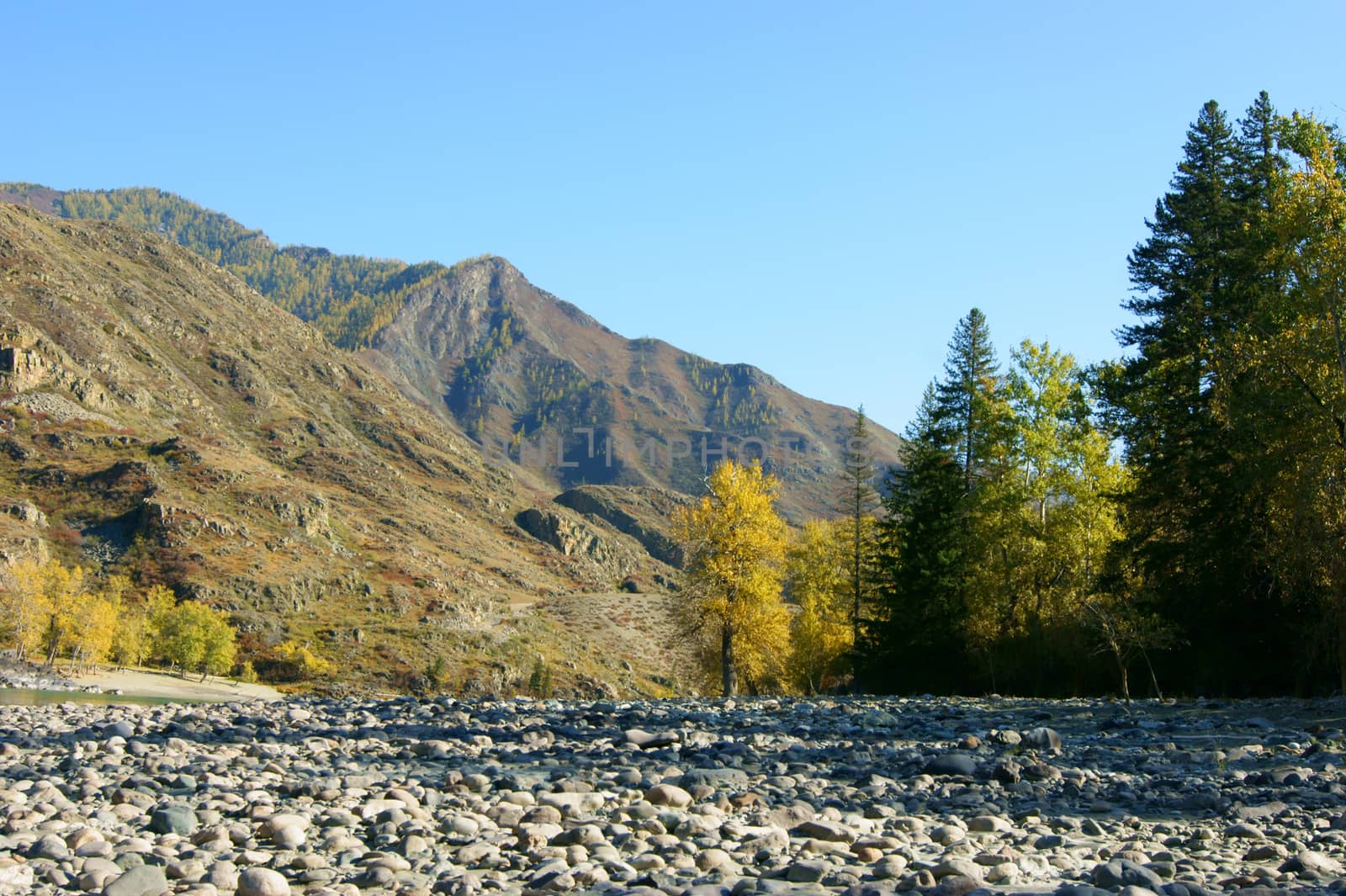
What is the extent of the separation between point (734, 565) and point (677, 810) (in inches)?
1198

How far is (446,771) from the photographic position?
46.6 ft

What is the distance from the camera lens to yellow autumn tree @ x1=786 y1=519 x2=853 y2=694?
59094 mm

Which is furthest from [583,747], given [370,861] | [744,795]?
[370,861]

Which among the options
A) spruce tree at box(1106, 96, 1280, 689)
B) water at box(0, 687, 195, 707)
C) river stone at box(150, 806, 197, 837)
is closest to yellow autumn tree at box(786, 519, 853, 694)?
spruce tree at box(1106, 96, 1280, 689)

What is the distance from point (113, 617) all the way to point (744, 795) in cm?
10494

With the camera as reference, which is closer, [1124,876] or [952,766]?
[1124,876]

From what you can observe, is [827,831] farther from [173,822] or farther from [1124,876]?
[173,822]

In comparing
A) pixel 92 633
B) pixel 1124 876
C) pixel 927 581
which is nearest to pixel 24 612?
pixel 92 633

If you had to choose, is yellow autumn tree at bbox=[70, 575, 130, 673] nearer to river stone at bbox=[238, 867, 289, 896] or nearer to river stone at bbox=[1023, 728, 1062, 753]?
river stone at bbox=[1023, 728, 1062, 753]

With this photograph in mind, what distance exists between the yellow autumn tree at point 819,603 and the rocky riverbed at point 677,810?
39540mm

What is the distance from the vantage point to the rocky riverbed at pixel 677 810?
8.02 metres

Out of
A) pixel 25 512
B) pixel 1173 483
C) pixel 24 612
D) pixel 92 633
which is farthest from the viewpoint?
pixel 25 512

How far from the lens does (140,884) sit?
24.3ft

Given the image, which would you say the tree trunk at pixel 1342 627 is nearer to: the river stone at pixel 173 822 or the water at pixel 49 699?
the river stone at pixel 173 822
